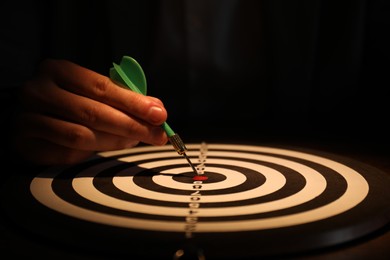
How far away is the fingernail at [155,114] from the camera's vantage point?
2.82 feet

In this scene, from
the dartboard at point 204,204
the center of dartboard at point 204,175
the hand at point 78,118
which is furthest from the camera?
the hand at point 78,118

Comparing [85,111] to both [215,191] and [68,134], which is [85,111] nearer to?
[68,134]

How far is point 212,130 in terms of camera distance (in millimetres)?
1354

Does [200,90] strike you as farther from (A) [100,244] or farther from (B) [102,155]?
(A) [100,244]

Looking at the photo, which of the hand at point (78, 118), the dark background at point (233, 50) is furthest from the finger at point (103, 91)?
the dark background at point (233, 50)

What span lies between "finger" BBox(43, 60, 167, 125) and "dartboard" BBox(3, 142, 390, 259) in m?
0.10

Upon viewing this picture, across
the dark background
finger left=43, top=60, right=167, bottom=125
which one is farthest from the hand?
the dark background

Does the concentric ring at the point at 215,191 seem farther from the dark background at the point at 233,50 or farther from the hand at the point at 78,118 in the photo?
the dark background at the point at 233,50

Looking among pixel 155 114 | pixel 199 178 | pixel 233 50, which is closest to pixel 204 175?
pixel 199 178

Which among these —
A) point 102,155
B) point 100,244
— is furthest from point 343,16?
point 100,244

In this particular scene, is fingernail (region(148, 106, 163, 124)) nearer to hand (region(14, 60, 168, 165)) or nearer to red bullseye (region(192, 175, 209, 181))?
hand (region(14, 60, 168, 165))

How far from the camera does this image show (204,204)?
639mm

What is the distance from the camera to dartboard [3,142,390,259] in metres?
0.50

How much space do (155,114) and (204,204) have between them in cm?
27
